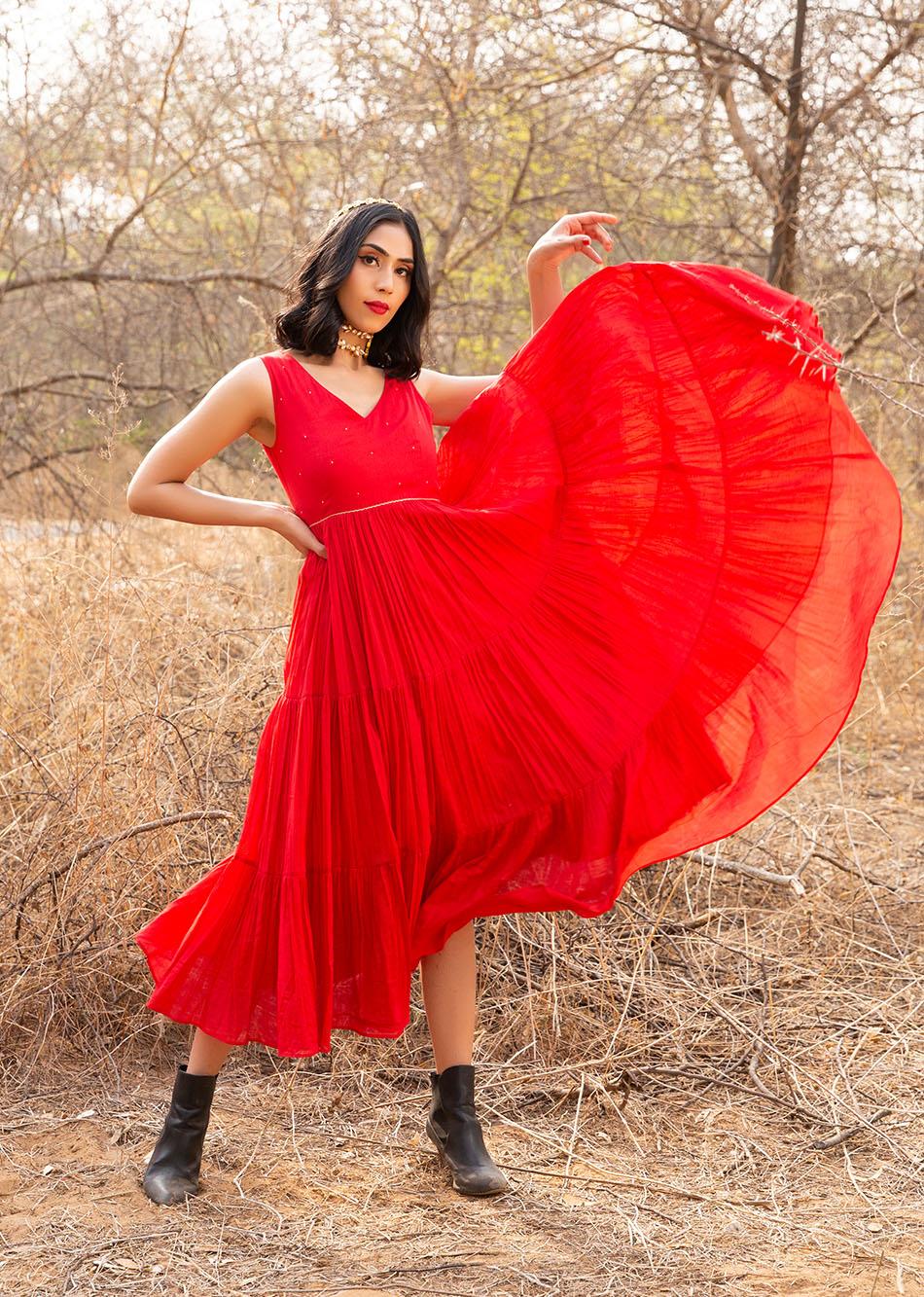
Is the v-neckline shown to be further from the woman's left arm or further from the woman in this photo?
the woman's left arm

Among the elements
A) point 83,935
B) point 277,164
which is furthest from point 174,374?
point 83,935

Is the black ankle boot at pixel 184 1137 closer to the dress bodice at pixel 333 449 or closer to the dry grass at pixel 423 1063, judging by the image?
the dry grass at pixel 423 1063

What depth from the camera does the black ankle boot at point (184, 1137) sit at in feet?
9.00

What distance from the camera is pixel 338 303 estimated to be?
2910 mm

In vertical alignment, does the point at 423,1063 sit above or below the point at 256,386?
below

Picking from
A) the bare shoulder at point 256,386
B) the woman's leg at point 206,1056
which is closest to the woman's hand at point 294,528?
the bare shoulder at point 256,386

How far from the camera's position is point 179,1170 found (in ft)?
9.01

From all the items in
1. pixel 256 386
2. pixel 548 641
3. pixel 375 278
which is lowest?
pixel 548 641

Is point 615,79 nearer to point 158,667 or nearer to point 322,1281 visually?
point 158,667

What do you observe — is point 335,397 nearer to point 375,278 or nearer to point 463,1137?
point 375,278

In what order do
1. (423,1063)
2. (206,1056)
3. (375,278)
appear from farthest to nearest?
1. (423,1063)
2. (375,278)
3. (206,1056)

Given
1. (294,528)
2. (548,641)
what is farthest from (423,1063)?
(294,528)

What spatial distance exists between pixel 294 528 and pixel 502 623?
0.49 meters

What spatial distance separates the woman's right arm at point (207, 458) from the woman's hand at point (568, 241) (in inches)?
27.2
